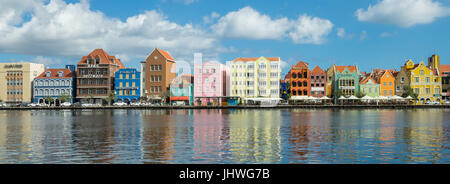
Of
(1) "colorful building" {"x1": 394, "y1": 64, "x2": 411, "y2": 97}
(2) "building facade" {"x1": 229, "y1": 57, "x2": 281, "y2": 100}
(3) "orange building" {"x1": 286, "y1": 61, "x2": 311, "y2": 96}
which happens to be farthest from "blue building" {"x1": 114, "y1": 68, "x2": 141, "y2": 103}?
(1) "colorful building" {"x1": 394, "y1": 64, "x2": 411, "y2": 97}

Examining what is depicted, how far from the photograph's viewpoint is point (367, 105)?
13312 centimetres

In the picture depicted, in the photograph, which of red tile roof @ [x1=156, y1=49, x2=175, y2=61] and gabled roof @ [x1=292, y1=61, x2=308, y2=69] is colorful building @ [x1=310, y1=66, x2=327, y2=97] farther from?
red tile roof @ [x1=156, y1=49, x2=175, y2=61]

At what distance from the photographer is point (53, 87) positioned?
159375mm

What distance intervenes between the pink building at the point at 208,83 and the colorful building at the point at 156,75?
10.3m

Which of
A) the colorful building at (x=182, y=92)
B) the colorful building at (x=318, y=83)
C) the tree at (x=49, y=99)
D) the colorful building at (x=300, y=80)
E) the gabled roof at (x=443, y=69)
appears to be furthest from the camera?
the gabled roof at (x=443, y=69)

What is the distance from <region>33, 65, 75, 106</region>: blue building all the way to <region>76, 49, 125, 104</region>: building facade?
3.76 metres

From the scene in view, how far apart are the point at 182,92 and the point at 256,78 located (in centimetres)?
2513

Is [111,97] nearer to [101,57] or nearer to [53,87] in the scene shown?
[101,57]

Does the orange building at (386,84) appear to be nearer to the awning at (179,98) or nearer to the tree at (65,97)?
the awning at (179,98)

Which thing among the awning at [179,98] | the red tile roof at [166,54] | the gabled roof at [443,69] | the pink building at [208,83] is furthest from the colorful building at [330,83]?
the red tile roof at [166,54]

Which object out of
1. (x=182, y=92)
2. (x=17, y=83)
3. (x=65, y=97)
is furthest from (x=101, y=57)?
(x=17, y=83)

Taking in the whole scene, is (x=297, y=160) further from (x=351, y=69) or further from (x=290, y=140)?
(x=351, y=69)

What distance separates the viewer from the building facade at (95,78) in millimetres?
155275
